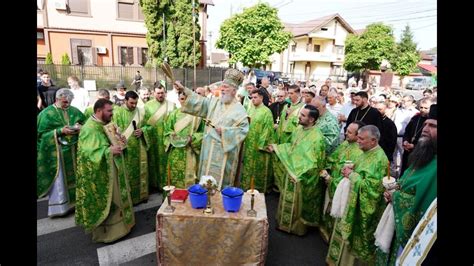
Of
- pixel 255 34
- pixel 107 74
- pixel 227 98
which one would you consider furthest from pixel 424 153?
pixel 255 34

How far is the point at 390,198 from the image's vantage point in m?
3.01

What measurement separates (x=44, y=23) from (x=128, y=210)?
22690mm

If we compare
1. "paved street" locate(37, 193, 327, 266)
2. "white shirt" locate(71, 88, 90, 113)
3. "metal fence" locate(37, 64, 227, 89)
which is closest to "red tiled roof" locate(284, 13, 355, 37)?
"metal fence" locate(37, 64, 227, 89)

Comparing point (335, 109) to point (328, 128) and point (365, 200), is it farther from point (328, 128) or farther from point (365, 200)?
point (365, 200)

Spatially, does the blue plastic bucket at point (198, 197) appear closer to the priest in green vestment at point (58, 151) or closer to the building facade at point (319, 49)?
the priest in green vestment at point (58, 151)

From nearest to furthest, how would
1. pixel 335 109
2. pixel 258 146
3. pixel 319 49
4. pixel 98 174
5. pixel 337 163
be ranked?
pixel 98 174
pixel 337 163
pixel 258 146
pixel 335 109
pixel 319 49

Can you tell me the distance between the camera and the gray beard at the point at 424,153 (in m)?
2.55

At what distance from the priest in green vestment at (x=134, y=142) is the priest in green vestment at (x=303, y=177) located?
254cm

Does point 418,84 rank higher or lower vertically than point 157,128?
higher

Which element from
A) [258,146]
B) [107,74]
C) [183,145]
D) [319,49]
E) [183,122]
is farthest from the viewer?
[319,49]

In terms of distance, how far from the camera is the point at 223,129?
165 inches

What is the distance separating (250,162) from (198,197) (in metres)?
2.92

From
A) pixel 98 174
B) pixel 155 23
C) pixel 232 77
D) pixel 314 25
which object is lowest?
pixel 98 174

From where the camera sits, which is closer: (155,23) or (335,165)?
(335,165)
